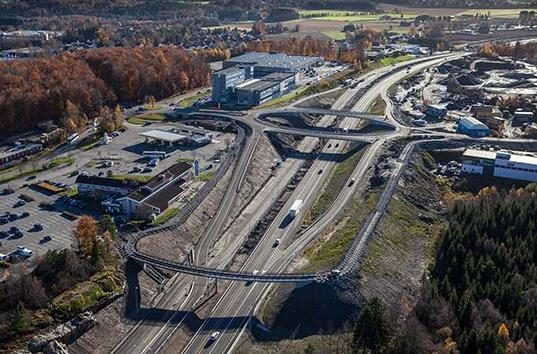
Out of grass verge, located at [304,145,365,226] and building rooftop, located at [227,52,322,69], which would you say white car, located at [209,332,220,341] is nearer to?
grass verge, located at [304,145,365,226]

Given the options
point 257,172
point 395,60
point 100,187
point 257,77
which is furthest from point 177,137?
point 395,60

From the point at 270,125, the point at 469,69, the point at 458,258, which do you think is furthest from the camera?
the point at 469,69

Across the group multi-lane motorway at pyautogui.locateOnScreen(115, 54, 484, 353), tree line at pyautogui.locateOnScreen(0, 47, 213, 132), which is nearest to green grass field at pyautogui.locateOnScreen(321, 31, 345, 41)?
tree line at pyautogui.locateOnScreen(0, 47, 213, 132)

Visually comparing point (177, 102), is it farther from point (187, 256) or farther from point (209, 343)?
point (209, 343)

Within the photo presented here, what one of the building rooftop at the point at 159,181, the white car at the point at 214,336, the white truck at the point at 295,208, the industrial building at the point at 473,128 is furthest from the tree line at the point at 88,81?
the industrial building at the point at 473,128

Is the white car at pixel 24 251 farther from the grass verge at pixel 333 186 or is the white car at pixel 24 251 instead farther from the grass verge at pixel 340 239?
the grass verge at pixel 333 186

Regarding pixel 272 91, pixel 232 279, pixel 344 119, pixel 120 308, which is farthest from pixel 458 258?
pixel 272 91
